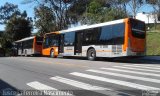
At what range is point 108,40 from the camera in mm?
21938

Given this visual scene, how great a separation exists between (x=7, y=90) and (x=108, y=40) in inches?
486

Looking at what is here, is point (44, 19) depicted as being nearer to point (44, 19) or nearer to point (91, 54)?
point (44, 19)

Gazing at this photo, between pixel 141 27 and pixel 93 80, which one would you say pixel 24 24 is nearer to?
pixel 141 27

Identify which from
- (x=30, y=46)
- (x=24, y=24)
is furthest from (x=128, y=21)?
(x=24, y=24)

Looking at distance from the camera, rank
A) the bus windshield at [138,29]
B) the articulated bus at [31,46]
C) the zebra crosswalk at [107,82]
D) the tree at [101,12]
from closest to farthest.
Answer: the zebra crosswalk at [107,82]
the bus windshield at [138,29]
the articulated bus at [31,46]
the tree at [101,12]

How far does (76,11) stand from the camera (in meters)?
52.3

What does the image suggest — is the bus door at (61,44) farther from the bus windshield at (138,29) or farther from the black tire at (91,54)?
the bus windshield at (138,29)

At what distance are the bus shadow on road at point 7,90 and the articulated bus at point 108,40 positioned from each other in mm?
10334

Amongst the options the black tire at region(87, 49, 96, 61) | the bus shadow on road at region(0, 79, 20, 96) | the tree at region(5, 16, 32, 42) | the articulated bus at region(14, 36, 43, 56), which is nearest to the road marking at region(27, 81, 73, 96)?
the bus shadow on road at region(0, 79, 20, 96)

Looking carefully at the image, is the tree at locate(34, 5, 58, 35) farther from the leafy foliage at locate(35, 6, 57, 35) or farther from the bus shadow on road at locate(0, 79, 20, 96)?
the bus shadow on road at locate(0, 79, 20, 96)

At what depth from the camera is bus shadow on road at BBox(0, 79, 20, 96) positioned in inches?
387

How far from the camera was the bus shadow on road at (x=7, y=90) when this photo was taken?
387 inches

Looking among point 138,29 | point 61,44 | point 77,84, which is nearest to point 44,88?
point 77,84

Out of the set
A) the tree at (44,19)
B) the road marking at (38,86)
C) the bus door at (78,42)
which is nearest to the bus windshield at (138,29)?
the bus door at (78,42)
